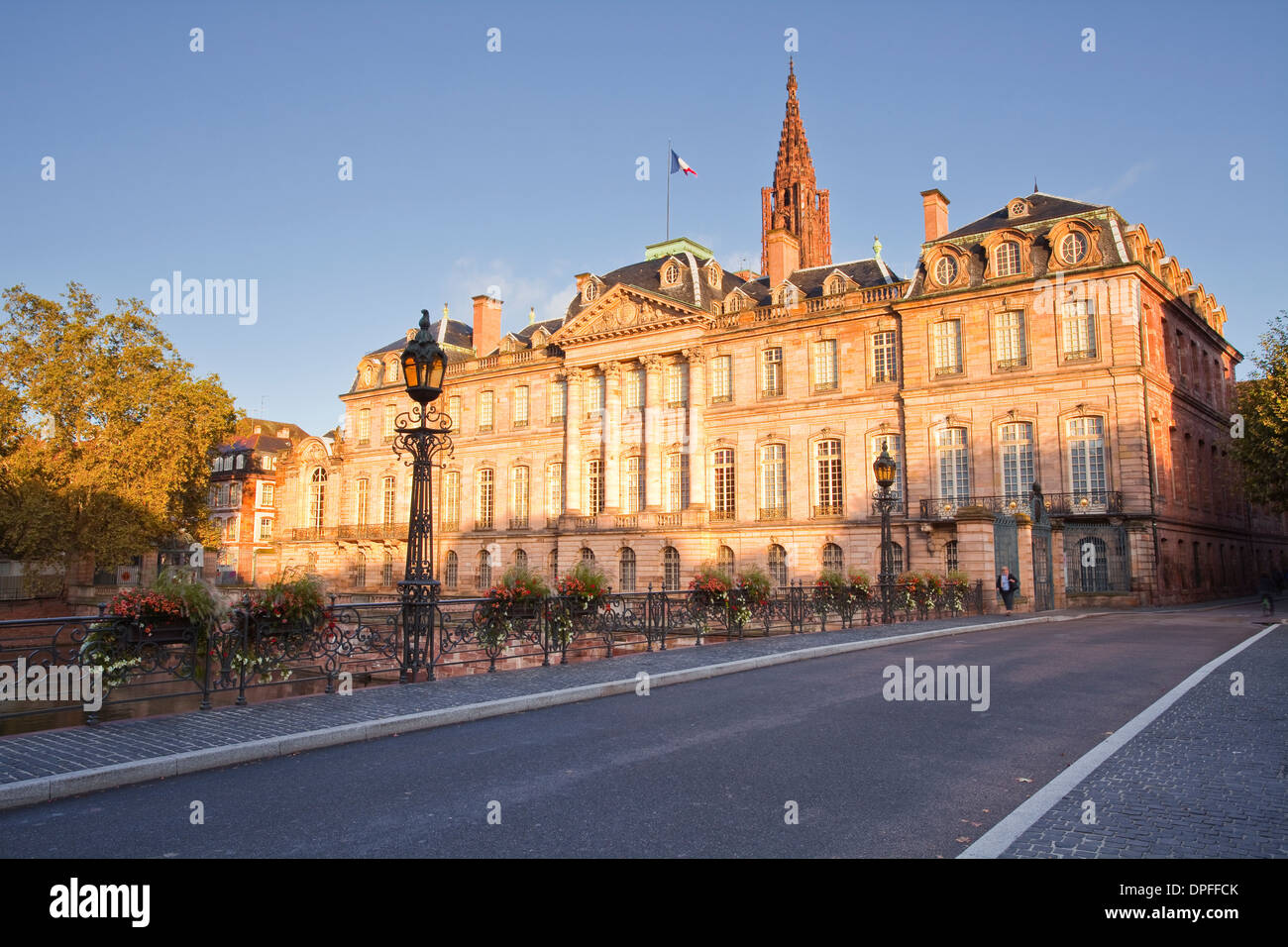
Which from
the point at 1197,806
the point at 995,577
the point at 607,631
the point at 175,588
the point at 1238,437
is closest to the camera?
the point at 1197,806

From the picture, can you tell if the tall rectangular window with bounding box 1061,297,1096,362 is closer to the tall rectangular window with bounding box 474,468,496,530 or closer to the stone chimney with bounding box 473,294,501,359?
the tall rectangular window with bounding box 474,468,496,530

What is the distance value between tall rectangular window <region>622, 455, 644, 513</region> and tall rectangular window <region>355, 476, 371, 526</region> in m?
18.9

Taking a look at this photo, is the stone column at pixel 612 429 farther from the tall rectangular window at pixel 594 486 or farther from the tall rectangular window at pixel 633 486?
the tall rectangular window at pixel 594 486

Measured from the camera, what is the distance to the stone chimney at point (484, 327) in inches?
2181

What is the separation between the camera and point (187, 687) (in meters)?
13.8

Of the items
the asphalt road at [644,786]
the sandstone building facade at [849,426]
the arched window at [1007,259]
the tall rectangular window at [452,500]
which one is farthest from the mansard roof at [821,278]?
the asphalt road at [644,786]

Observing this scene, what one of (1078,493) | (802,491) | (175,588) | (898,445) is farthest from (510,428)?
(175,588)

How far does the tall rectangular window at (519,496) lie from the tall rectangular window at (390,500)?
8608 millimetres

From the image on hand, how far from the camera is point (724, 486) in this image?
43625 millimetres

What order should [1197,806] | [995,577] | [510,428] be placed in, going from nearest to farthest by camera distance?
1. [1197,806]
2. [995,577]
3. [510,428]

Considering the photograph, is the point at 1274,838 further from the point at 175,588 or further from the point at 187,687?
the point at 187,687

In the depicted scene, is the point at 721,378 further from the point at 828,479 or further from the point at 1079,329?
the point at 1079,329

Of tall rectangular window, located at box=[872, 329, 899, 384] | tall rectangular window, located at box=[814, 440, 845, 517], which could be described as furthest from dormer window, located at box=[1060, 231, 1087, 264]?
tall rectangular window, located at box=[814, 440, 845, 517]
